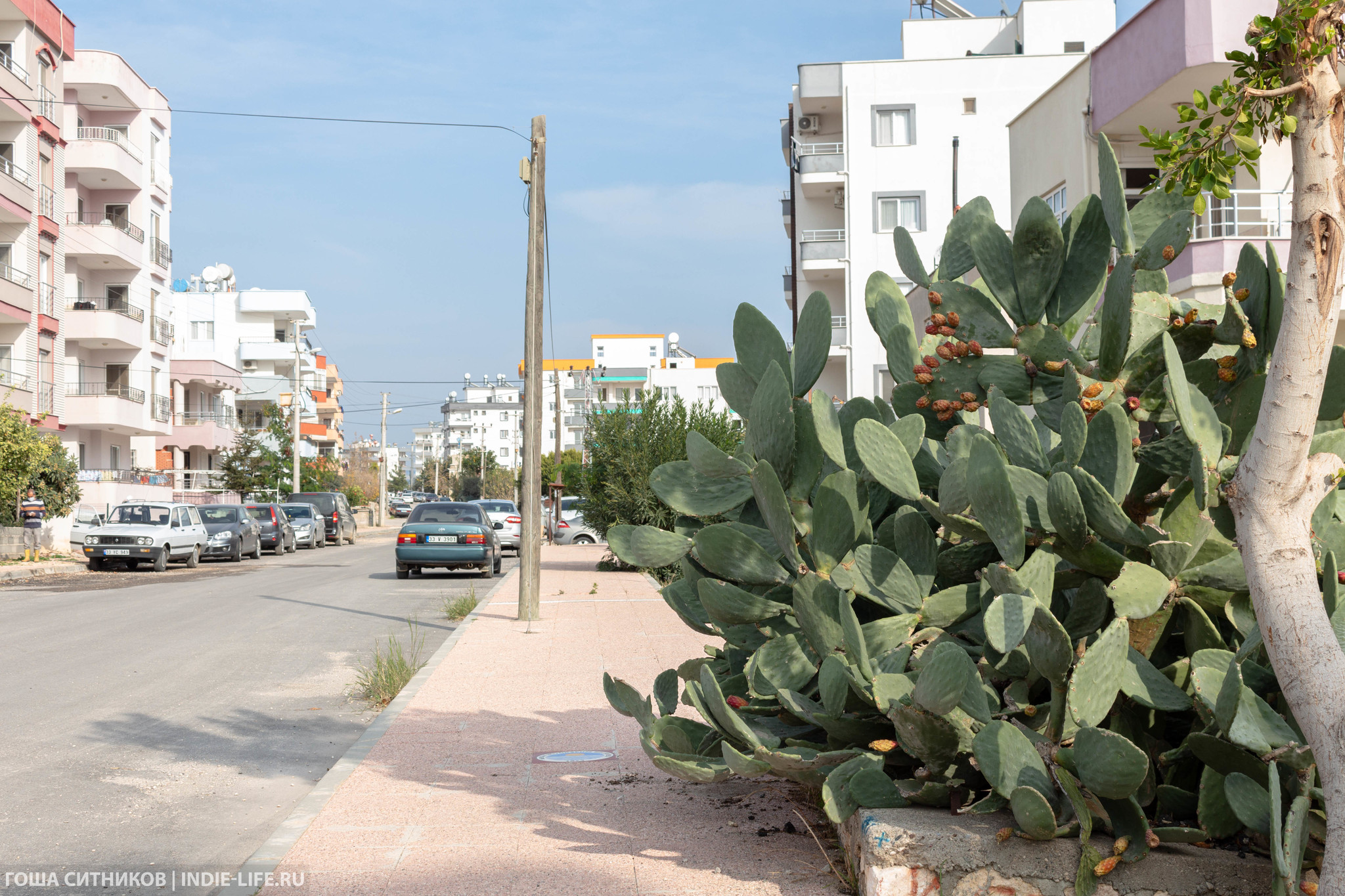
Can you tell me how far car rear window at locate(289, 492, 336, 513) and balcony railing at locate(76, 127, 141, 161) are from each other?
13.6 meters

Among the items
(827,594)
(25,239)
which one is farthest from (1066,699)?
(25,239)

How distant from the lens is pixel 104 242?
39.7 m

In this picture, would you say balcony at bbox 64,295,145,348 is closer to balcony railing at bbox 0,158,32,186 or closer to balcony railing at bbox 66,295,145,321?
balcony railing at bbox 66,295,145,321

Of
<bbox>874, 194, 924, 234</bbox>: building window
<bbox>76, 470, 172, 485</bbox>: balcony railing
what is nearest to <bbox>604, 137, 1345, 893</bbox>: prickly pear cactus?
<bbox>874, 194, 924, 234</bbox>: building window

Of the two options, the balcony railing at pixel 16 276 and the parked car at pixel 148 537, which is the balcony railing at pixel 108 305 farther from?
the parked car at pixel 148 537

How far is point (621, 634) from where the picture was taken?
39.7ft

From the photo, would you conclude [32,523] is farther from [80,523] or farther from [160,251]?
[160,251]

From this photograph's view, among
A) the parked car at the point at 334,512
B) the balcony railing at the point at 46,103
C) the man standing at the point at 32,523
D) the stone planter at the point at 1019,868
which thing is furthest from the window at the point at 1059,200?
the balcony railing at the point at 46,103

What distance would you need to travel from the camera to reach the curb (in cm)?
395

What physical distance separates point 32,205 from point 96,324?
605 cm

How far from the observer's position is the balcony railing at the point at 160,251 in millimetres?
44469

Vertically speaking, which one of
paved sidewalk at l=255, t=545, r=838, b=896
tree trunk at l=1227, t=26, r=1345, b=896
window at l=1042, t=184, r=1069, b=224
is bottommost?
paved sidewalk at l=255, t=545, r=838, b=896

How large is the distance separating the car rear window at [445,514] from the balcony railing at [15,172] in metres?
19.2

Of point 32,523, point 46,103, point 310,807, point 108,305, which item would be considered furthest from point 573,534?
point 310,807
